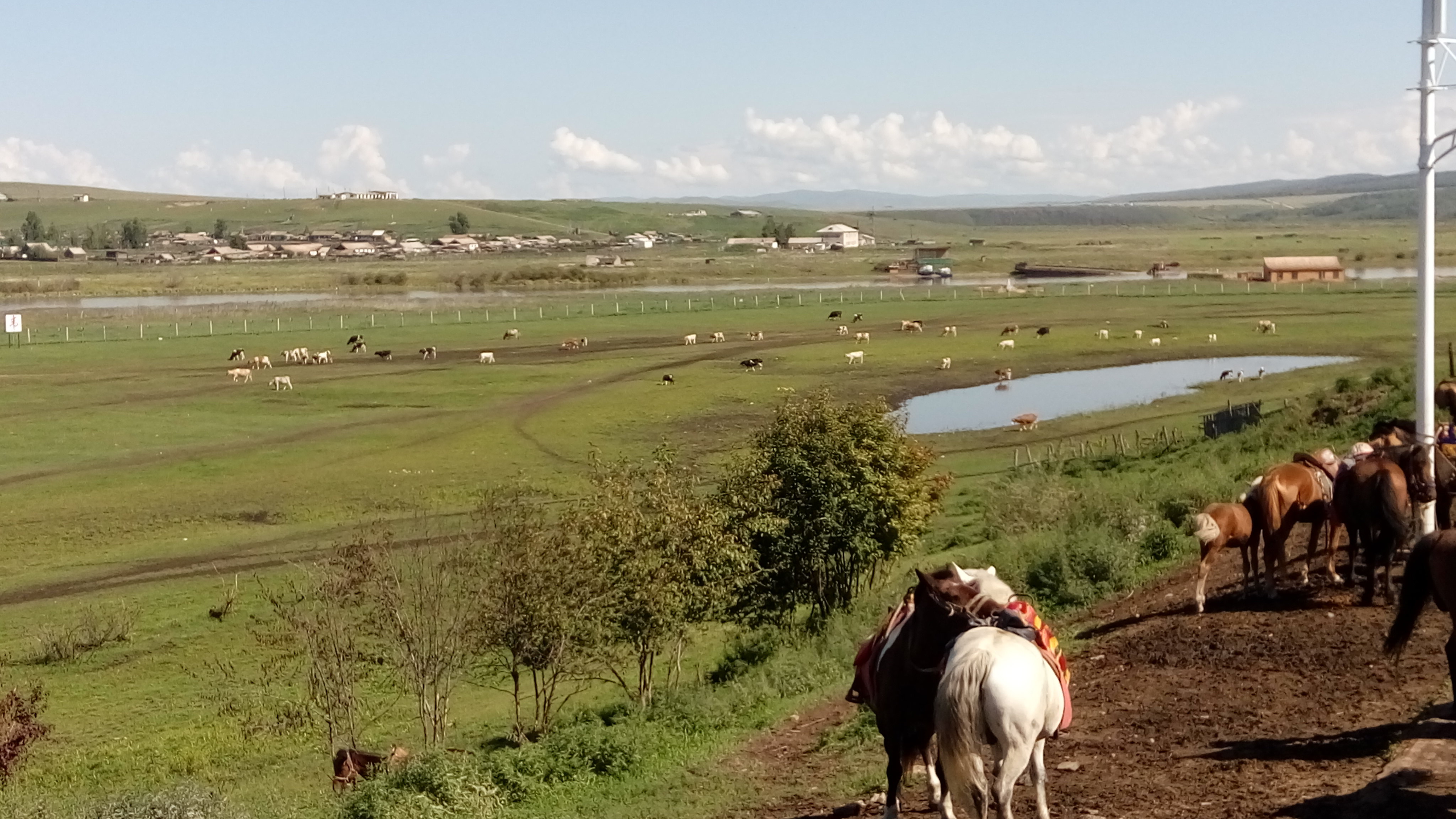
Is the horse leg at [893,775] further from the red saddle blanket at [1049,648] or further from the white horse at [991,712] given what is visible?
the red saddle blanket at [1049,648]

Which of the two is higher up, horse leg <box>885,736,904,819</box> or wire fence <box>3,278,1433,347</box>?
wire fence <box>3,278,1433,347</box>

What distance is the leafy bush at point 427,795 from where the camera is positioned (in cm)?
1371

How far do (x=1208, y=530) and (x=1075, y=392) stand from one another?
48.7 meters

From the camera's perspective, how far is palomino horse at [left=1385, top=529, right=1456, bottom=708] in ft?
40.0

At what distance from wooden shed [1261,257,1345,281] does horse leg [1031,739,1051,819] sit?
122 metres

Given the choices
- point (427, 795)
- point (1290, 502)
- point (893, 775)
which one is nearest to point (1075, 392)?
point (1290, 502)

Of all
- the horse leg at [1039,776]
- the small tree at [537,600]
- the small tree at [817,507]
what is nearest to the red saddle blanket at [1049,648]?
the horse leg at [1039,776]

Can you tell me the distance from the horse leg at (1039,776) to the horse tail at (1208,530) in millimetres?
7771

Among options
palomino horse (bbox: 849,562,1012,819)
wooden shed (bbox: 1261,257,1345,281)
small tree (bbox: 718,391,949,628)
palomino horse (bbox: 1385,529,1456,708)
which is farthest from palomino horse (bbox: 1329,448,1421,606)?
wooden shed (bbox: 1261,257,1345,281)

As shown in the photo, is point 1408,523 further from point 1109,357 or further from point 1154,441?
point 1109,357

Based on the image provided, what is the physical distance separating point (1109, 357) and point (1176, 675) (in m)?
61.8

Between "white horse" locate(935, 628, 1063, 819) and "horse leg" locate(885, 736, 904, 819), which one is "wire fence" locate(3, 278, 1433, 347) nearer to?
"horse leg" locate(885, 736, 904, 819)

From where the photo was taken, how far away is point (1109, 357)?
245 ft

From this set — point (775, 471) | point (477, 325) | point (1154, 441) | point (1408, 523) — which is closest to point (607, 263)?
point (477, 325)
